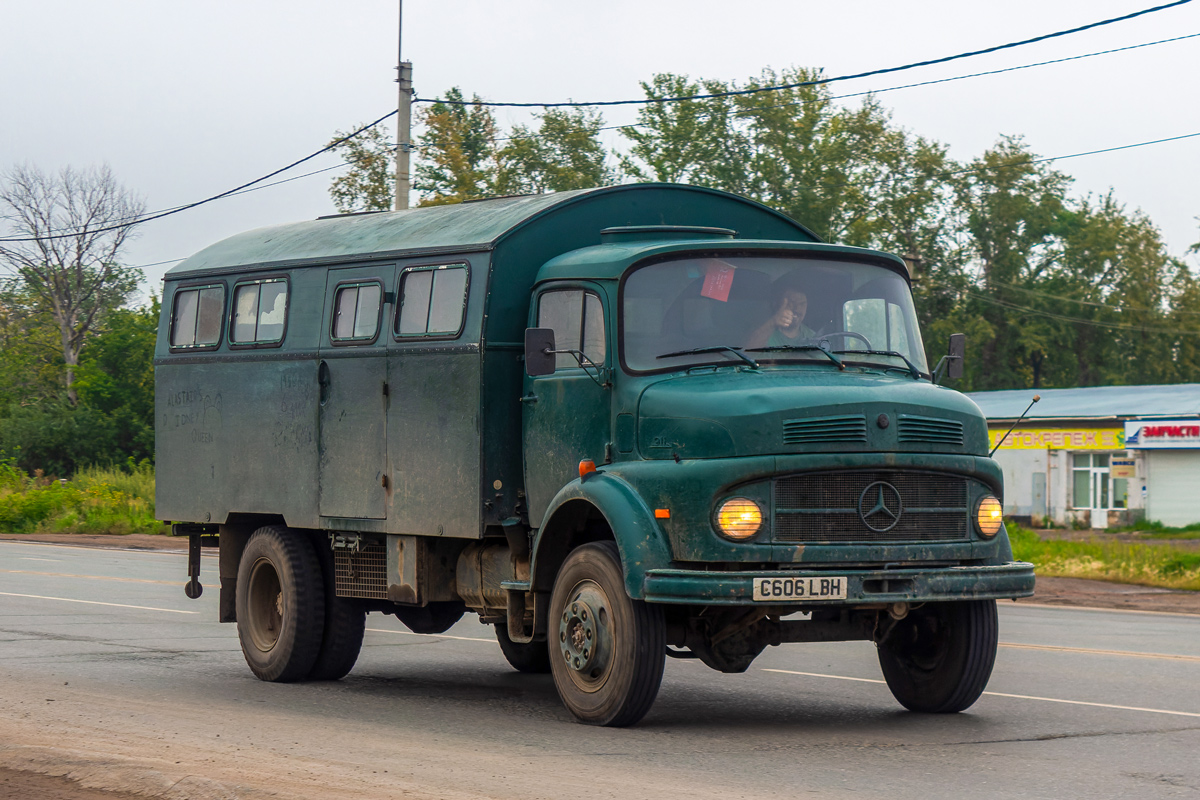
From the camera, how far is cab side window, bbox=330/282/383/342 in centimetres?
1067

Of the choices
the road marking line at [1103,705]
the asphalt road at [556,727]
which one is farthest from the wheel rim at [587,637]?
the road marking line at [1103,705]

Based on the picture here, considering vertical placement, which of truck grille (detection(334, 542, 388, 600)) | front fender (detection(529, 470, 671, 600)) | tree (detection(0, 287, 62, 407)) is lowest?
truck grille (detection(334, 542, 388, 600))

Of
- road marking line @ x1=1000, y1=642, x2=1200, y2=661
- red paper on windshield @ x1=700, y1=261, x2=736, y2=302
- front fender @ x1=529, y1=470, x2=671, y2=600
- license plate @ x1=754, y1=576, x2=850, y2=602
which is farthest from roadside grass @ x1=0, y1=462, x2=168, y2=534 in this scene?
license plate @ x1=754, y1=576, x2=850, y2=602

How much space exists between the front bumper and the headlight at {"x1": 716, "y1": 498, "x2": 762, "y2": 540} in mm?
233

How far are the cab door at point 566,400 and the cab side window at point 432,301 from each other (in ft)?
1.81

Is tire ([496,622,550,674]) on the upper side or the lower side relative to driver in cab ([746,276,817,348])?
lower

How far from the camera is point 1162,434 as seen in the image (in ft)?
148

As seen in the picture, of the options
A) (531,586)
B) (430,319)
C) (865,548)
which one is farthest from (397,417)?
(865,548)

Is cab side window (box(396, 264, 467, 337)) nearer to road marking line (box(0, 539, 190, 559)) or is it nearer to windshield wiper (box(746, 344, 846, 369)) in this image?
windshield wiper (box(746, 344, 846, 369))

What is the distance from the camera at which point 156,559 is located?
28.3m

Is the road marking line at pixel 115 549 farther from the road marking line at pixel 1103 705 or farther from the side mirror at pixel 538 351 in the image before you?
the side mirror at pixel 538 351

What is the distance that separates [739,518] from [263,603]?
5084 mm

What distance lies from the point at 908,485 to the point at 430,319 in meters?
3.42

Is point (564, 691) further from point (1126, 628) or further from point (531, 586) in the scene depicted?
point (1126, 628)
